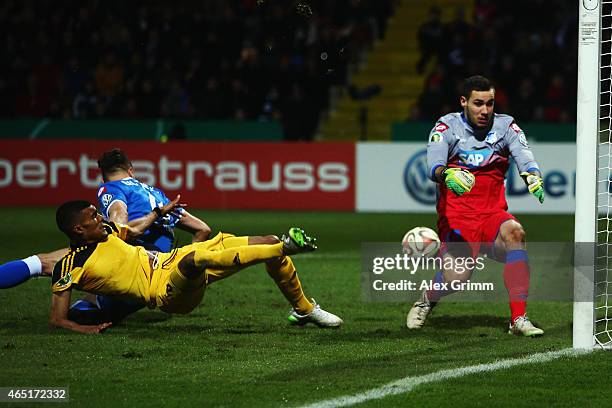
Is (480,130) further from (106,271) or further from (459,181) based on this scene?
(106,271)

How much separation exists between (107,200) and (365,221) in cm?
901

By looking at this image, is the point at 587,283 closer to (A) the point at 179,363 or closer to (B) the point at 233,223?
(A) the point at 179,363

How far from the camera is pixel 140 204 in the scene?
878 cm

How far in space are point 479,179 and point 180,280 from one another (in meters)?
2.39

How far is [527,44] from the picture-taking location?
69.3 feet

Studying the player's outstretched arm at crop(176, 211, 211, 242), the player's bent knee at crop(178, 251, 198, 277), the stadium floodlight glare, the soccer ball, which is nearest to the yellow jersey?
the player's bent knee at crop(178, 251, 198, 277)

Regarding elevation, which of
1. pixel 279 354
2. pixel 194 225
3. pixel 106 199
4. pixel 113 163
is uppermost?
pixel 113 163

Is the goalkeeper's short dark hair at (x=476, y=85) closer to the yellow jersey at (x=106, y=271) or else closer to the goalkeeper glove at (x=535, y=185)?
the goalkeeper glove at (x=535, y=185)

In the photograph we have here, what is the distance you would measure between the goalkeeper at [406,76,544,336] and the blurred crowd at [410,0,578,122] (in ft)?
39.1

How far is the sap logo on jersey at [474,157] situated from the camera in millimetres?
8156

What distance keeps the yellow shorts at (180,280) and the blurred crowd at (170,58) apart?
1318cm

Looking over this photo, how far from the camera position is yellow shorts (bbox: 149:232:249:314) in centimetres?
725

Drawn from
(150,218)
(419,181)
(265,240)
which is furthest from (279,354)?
(419,181)

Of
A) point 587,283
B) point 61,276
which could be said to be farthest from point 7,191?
point 587,283
